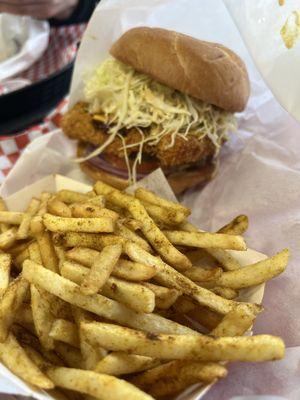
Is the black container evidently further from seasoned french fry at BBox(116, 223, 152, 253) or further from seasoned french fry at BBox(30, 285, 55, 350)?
seasoned french fry at BBox(30, 285, 55, 350)

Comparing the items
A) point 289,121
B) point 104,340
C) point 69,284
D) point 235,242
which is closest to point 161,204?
point 235,242

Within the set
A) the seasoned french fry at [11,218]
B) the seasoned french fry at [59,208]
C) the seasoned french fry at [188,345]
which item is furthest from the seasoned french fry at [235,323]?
the seasoned french fry at [11,218]

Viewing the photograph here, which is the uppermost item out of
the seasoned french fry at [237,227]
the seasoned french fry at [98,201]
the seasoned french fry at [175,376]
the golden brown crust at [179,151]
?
the seasoned french fry at [98,201]

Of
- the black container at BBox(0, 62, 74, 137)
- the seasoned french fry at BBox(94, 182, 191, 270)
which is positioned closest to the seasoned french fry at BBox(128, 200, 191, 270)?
the seasoned french fry at BBox(94, 182, 191, 270)

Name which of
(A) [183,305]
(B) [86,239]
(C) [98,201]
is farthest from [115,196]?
(A) [183,305]

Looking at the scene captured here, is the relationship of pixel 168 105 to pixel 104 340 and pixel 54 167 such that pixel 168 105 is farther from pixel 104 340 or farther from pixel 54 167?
pixel 104 340

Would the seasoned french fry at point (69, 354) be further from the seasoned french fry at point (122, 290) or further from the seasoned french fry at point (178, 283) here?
the seasoned french fry at point (178, 283)

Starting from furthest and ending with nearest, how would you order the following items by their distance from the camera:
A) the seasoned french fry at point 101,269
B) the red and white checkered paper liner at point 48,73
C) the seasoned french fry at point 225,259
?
the red and white checkered paper liner at point 48,73 < the seasoned french fry at point 225,259 < the seasoned french fry at point 101,269
